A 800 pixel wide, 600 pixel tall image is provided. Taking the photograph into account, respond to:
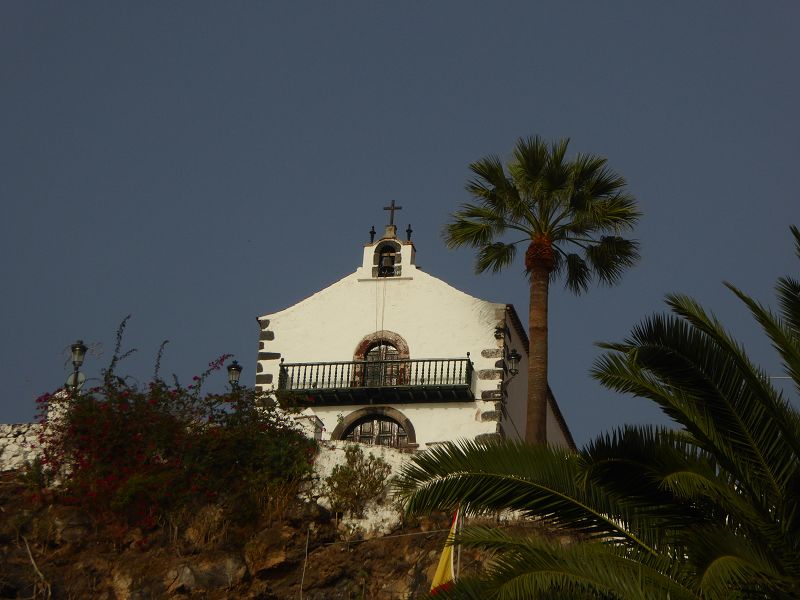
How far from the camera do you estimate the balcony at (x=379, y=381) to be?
31.2m

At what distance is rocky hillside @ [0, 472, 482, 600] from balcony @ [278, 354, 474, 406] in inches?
240

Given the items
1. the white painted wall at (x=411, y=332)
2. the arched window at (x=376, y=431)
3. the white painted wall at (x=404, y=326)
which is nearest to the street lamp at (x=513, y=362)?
the white painted wall at (x=411, y=332)

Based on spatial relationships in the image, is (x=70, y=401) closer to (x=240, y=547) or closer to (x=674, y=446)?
(x=240, y=547)

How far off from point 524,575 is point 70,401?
15258 millimetres

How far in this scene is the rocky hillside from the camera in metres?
24.2

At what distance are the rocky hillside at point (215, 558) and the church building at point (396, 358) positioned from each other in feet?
17.8

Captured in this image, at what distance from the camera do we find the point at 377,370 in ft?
105

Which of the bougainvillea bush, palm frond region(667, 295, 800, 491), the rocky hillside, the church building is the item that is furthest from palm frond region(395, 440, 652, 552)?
the church building

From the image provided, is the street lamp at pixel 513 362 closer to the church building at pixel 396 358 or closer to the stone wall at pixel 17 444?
the church building at pixel 396 358

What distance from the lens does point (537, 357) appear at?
93.8 ft

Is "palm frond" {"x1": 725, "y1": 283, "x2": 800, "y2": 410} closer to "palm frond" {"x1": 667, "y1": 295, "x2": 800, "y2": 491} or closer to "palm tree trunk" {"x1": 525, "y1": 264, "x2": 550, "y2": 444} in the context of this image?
"palm frond" {"x1": 667, "y1": 295, "x2": 800, "y2": 491}

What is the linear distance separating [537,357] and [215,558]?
302 inches

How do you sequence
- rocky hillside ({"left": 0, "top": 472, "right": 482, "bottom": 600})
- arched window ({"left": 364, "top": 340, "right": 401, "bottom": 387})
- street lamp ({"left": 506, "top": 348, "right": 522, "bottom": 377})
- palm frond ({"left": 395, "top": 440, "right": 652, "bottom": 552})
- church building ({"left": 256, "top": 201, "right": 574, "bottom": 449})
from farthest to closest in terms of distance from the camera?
arched window ({"left": 364, "top": 340, "right": 401, "bottom": 387}), street lamp ({"left": 506, "top": 348, "right": 522, "bottom": 377}), church building ({"left": 256, "top": 201, "right": 574, "bottom": 449}), rocky hillside ({"left": 0, "top": 472, "right": 482, "bottom": 600}), palm frond ({"left": 395, "top": 440, "right": 652, "bottom": 552})

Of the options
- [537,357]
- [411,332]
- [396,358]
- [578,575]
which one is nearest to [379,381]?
[396,358]
